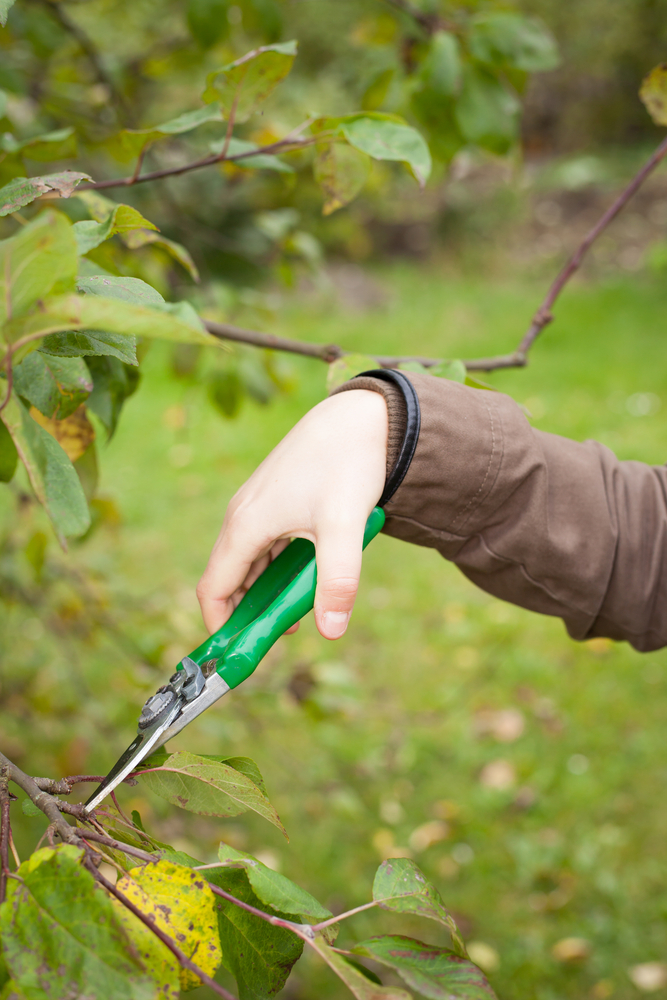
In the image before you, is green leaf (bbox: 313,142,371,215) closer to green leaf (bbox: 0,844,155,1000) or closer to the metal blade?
the metal blade

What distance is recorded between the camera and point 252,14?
5.65ft

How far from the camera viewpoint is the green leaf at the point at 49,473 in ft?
1.66

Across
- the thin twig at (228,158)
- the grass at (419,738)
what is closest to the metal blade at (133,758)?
the thin twig at (228,158)

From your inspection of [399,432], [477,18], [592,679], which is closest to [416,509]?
[399,432]

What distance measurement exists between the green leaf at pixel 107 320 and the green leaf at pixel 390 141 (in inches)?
24.6

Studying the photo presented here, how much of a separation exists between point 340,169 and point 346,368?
1.05ft

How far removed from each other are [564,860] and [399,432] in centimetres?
185

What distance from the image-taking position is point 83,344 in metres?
0.66

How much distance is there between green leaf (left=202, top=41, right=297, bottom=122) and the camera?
0.97 meters

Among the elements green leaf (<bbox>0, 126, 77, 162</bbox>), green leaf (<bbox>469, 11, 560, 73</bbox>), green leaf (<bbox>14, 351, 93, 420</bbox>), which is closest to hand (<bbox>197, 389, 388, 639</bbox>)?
green leaf (<bbox>14, 351, 93, 420</bbox>)

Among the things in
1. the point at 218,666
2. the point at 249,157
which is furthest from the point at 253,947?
the point at 249,157

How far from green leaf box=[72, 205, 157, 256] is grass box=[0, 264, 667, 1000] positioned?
1.24m

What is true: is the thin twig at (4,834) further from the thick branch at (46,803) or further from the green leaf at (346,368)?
the green leaf at (346,368)

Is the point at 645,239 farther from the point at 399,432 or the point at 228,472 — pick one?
the point at 399,432
